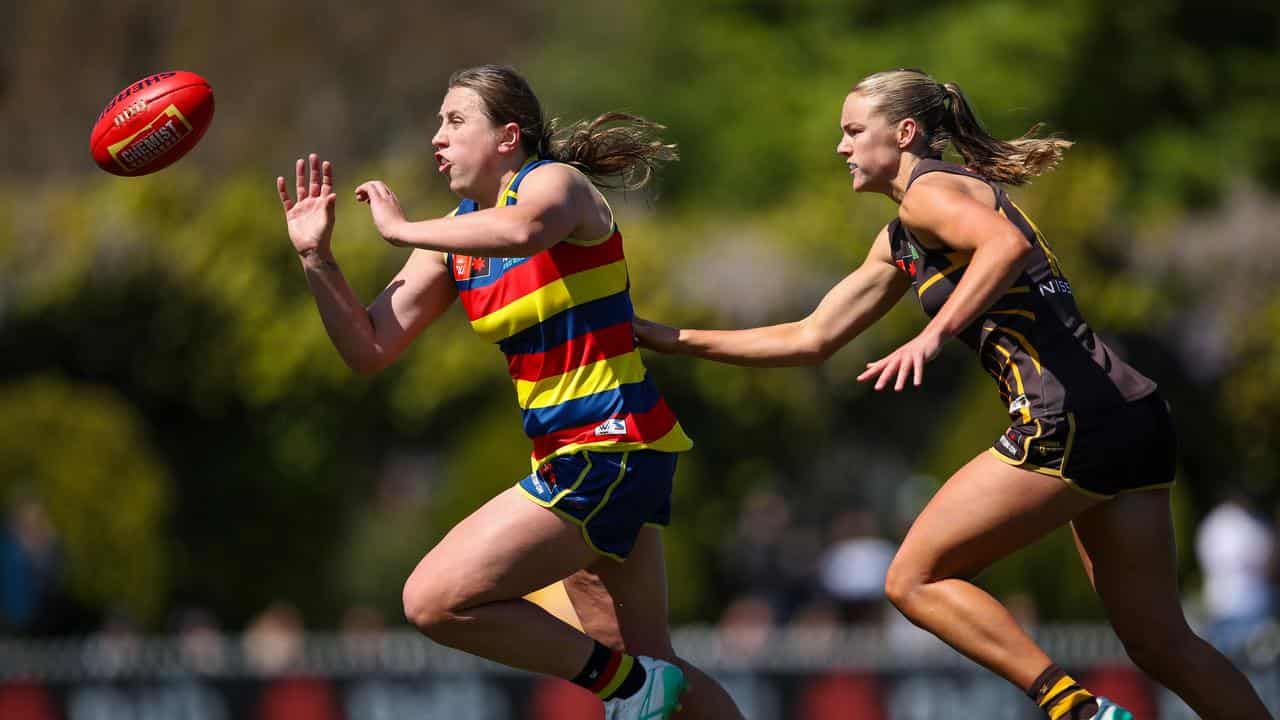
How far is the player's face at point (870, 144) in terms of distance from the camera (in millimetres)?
5500

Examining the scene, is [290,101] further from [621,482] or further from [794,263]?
[621,482]

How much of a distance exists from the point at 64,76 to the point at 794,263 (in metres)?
9.34

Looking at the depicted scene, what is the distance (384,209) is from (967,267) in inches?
63.4

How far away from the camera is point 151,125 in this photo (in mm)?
5949

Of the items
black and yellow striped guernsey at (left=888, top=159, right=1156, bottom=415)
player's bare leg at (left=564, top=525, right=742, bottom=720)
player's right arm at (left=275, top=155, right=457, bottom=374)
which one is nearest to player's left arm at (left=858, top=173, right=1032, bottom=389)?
black and yellow striped guernsey at (left=888, top=159, right=1156, bottom=415)

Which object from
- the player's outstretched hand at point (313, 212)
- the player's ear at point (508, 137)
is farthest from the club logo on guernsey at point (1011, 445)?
the player's outstretched hand at point (313, 212)

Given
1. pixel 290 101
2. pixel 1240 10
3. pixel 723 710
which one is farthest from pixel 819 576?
pixel 1240 10

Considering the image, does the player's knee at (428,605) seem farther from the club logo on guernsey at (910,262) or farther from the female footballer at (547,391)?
the club logo on guernsey at (910,262)

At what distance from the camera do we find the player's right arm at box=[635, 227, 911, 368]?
5.80 m

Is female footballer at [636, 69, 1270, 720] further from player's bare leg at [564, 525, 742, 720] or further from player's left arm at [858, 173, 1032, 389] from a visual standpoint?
player's bare leg at [564, 525, 742, 720]

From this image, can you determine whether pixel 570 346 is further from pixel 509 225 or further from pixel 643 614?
pixel 643 614

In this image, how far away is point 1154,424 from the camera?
525cm

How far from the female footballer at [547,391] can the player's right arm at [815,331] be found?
0.32 meters

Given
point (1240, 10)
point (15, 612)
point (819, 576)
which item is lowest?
point (819, 576)
